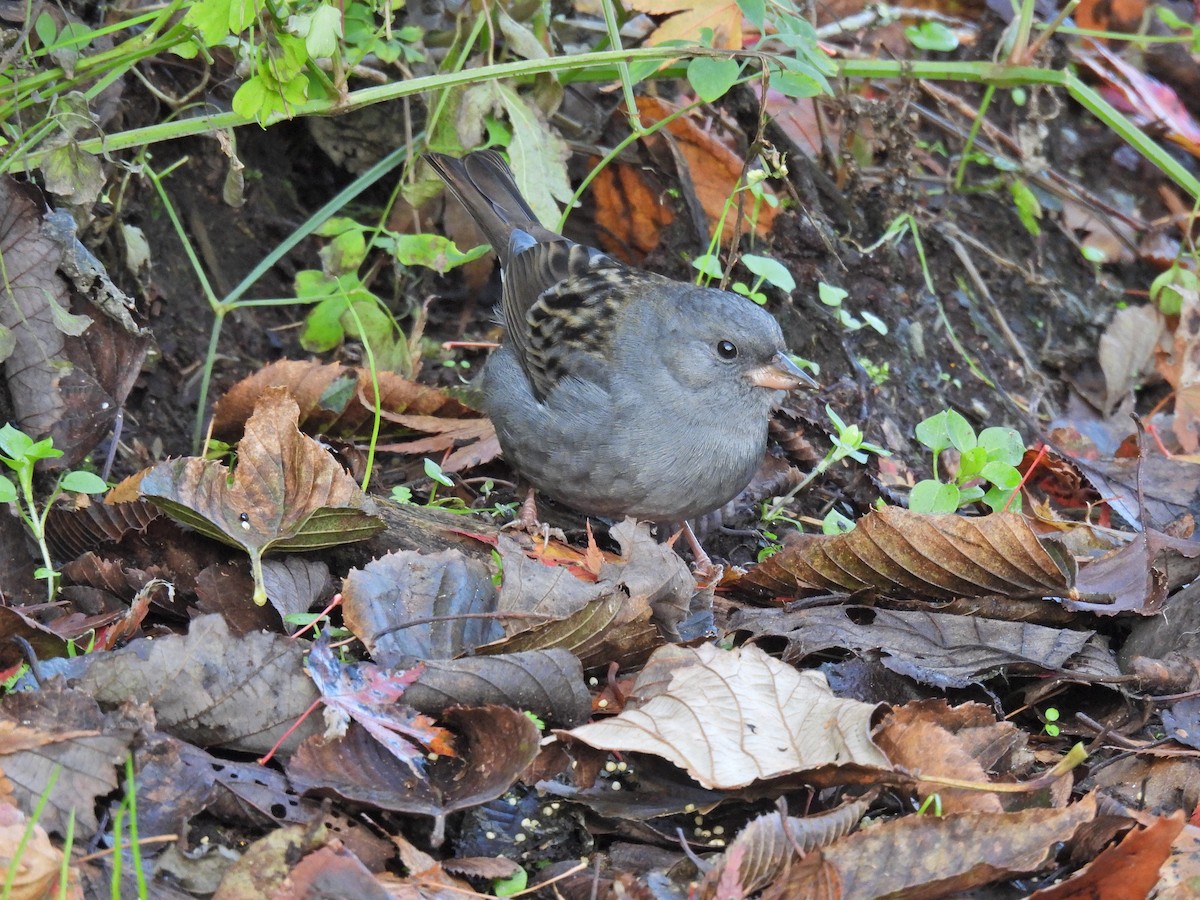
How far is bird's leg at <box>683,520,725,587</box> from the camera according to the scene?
358 cm

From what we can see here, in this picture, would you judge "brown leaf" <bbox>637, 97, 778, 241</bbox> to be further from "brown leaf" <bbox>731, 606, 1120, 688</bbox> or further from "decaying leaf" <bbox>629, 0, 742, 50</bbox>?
"brown leaf" <bbox>731, 606, 1120, 688</bbox>

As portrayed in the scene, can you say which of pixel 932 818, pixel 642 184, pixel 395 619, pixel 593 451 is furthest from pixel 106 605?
pixel 642 184

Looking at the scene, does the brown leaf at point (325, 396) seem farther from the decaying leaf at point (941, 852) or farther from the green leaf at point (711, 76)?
the decaying leaf at point (941, 852)

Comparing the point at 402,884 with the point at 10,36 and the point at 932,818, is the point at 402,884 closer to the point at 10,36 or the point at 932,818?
the point at 932,818

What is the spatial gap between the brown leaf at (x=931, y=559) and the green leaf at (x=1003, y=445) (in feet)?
2.35

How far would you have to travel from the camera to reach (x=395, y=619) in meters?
2.84

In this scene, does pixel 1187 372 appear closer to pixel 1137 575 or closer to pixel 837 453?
pixel 837 453

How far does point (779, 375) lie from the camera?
4062 mm

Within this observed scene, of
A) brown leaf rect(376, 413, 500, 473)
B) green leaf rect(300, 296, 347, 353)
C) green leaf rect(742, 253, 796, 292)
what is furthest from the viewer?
green leaf rect(300, 296, 347, 353)

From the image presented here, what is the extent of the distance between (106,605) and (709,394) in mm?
1820

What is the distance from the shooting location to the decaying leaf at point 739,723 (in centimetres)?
245

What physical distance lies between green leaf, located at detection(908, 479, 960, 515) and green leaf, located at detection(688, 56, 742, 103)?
1.22 m

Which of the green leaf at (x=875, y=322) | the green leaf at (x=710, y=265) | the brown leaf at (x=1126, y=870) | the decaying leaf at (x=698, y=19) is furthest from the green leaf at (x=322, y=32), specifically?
the brown leaf at (x=1126, y=870)

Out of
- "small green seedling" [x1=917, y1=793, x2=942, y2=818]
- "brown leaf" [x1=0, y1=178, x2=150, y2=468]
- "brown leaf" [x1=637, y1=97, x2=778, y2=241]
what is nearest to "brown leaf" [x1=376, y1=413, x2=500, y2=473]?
"brown leaf" [x1=0, y1=178, x2=150, y2=468]
